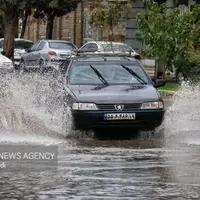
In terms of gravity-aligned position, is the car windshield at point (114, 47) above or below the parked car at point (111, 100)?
below

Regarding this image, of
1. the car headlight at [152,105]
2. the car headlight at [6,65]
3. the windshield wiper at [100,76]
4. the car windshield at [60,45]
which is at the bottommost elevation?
the car windshield at [60,45]

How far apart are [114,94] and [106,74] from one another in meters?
1.26

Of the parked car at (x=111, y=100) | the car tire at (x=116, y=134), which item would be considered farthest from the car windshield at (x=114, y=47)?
the car tire at (x=116, y=134)

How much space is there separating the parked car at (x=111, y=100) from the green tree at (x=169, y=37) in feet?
43.1

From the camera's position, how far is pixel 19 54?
45.7 meters

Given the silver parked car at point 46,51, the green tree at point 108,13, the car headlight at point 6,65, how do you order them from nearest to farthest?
the car headlight at point 6,65 < the silver parked car at point 46,51 < the green tree at point 108,13

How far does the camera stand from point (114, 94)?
53.3 ft

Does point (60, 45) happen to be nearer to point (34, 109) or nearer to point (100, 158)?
point (34, 109)

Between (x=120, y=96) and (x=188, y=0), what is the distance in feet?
Result: 90.1

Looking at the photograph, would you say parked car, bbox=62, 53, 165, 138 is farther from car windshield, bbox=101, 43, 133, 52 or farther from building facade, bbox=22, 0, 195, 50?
building facade, bbox=22, 0, 195, 50

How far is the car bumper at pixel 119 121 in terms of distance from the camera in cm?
1587

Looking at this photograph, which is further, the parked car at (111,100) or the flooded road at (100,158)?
the parked car at (111,100)

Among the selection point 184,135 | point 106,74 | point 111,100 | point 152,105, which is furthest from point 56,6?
point 111,100

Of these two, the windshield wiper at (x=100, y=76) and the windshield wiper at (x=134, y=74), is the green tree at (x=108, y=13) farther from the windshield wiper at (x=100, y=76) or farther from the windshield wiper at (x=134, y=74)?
the windshield wiper at (x=100, y=76)
